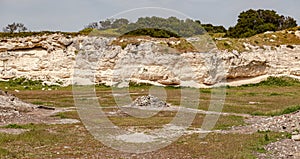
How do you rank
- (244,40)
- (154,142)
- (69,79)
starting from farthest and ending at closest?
(244,40)
(69,79)
(154,142)

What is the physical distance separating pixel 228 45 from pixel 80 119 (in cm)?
3600

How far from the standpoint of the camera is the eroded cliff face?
54312 mm

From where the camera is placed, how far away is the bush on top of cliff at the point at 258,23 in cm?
7938

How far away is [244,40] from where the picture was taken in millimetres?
59719

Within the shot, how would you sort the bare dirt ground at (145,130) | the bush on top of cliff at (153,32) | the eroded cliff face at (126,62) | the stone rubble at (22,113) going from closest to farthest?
the bare dirt ground at (145,130) → the stone rubble at (22,113) → the eroded cliff face at (126,62) → the bush on top of cliff at (153,32)

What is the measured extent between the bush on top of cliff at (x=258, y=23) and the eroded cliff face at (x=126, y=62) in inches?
760

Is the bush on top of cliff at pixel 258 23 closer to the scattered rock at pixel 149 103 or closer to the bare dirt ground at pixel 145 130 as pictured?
the scattered rock at pixel 149 103

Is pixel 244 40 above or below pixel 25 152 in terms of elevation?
above

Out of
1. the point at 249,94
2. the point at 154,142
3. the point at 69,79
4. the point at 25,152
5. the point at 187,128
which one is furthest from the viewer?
the point at 69,79

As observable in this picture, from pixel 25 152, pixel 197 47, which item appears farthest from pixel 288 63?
pixel 25 152

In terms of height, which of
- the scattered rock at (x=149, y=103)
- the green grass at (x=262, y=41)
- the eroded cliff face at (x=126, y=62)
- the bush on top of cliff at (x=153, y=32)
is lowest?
the scattered rock at (x=149, y=103)

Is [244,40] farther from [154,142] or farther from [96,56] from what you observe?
[154,142]

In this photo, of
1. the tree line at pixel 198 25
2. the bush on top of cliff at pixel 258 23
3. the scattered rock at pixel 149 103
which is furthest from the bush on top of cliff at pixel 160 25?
the scattered rock at pixel 149 103

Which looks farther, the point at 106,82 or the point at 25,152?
the point at 106,82
